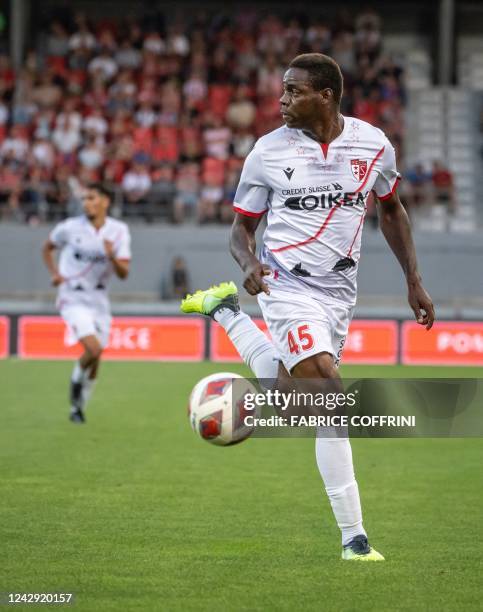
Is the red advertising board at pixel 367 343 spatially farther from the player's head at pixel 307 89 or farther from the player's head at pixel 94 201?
the player's head at pixel 307 89

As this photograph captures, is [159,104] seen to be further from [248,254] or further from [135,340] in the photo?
[248,254]

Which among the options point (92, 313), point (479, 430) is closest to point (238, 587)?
point (479, 430)

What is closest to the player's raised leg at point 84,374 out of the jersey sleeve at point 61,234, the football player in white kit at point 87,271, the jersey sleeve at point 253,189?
the football player in white kit at point 87,271

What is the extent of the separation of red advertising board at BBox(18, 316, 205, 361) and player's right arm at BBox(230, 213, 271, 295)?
14.3 m

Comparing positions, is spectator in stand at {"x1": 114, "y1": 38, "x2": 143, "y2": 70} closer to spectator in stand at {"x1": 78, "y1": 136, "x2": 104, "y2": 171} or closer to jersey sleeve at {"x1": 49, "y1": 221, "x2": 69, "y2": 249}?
spectator in stand at {"x1": 78, "y1": 136, "x2": 104, "y2": 171}

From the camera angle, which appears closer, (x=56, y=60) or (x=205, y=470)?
(x=205, y=470)

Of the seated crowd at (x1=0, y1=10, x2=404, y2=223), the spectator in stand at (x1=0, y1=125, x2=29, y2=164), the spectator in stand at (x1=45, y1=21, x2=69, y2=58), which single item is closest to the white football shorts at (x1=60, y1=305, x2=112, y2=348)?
the seated crowd at (x1=0, y1=10, x2=404, y2=223)

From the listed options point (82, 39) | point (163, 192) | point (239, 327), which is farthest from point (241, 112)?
point (239, 327)

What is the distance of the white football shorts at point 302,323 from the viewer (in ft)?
20.8

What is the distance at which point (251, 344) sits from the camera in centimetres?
698

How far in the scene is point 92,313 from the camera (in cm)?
1352

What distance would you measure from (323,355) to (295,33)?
2284cm

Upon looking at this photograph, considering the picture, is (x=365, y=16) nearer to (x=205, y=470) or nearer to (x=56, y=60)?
(x=56, y=60)

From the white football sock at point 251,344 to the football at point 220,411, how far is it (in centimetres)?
17
